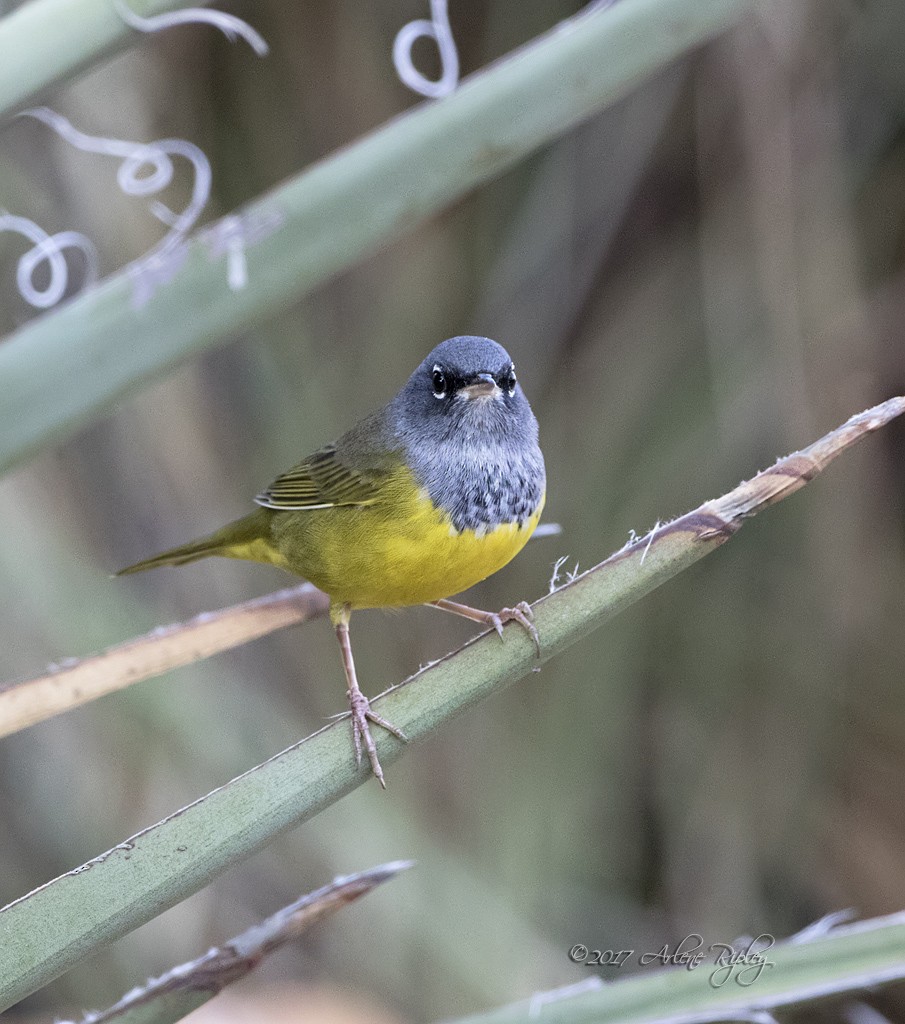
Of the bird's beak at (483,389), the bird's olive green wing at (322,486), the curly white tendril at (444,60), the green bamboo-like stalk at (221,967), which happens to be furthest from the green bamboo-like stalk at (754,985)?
the curly white tendril at (444,60)

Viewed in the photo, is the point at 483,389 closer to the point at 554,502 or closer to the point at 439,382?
the point at 439,382

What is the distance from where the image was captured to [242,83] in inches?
146

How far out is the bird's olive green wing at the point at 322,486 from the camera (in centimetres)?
214

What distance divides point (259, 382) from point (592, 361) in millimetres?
1111

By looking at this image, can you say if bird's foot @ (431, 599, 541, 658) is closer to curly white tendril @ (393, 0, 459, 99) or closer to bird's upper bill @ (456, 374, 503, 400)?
bird's upper bill @ (456, 374, 503, 400)

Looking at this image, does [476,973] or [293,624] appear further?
[476,973]

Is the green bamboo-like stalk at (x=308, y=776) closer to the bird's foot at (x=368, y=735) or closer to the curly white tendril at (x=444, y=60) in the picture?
the bird's foot at (x=368, y=735)

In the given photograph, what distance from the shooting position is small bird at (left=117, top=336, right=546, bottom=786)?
71.6 inches

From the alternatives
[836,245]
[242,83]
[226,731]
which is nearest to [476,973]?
[226,731]

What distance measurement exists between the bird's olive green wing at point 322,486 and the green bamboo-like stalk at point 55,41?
0.84 m

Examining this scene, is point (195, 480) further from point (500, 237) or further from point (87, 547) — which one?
point (500, 237)

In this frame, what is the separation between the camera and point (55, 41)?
64.2 inches

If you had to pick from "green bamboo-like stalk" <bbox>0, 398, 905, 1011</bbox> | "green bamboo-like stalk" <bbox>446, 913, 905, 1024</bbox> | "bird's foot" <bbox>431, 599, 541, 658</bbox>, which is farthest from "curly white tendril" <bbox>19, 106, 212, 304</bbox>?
"green bamboo-like stalk" <bbox>446, 913, 905, 1024</bbox>

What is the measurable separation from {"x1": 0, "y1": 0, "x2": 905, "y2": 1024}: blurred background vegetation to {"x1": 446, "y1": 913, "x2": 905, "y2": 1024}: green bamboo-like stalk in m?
2.05
